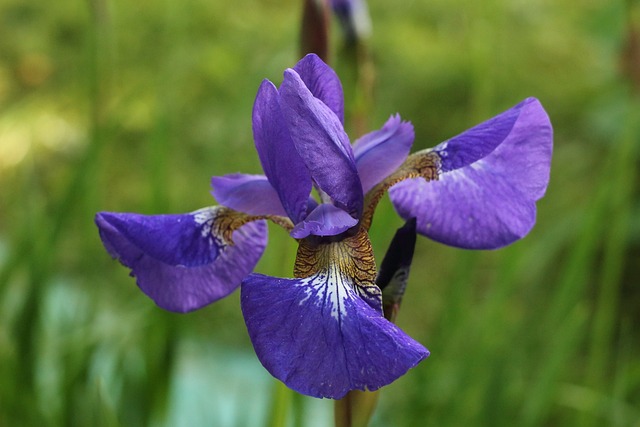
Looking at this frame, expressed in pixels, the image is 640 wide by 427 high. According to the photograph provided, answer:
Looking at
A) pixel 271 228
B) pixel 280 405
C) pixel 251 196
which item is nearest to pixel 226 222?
pixel 251 196

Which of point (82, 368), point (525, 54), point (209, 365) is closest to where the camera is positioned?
point (82, 368)

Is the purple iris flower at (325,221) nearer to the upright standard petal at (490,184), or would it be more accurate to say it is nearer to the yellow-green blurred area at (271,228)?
the upright standard petal at (490,184)

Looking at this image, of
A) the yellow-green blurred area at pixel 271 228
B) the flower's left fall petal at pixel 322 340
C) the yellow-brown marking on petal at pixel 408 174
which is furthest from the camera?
the yellow-green blurred area at pixel 271 228

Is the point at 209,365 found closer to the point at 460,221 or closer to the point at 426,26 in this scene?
the point at 460,221

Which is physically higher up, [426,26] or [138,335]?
[426,26]

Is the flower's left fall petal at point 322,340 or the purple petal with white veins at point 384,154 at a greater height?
the purple petal with white veins at point 384,154

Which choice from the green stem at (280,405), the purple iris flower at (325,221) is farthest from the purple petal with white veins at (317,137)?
the green stem at (280,405)

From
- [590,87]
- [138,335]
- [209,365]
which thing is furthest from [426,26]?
[138,335]

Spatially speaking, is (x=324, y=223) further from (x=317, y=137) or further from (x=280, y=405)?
(x=280, y=405)
